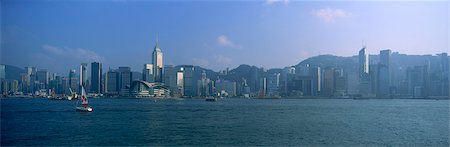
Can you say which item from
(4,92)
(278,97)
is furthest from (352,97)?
(4,92)

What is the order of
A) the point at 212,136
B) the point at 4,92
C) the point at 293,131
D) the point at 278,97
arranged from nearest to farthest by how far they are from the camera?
the point at 212,136, the point at 293,131, the point at 4,92, the point at 278,97

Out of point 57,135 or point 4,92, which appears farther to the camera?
point 4,92

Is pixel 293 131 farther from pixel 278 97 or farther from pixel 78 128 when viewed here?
pixel 278 97

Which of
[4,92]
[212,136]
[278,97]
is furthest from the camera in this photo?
[278,97]

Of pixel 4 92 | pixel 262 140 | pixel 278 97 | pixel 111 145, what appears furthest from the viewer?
pixel 278 97

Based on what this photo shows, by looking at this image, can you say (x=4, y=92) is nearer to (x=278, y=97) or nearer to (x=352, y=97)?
(x=278, y=97)

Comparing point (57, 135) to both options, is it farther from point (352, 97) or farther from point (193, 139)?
point (352, 97)

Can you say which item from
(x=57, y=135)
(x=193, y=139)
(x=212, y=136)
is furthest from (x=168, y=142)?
(x=57, y=135)

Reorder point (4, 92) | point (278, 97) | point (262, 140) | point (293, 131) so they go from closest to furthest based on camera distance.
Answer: point (262, 140), point (293, 131), point (4, 92), point (278, 97)

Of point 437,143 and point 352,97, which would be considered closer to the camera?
point 437,143
